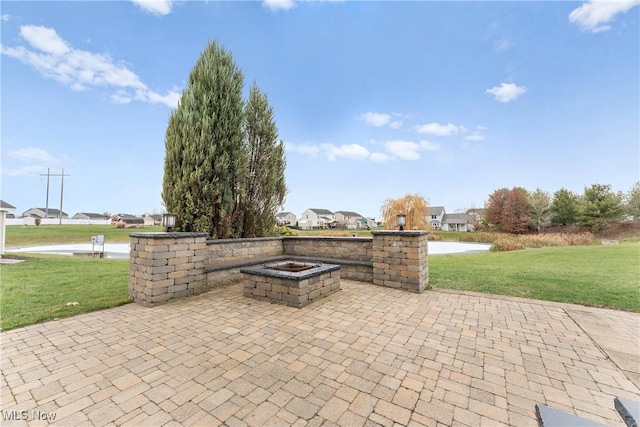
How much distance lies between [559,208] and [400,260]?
37.7 meters

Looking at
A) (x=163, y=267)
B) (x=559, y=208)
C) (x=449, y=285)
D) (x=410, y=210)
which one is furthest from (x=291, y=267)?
(x=559, y=208)

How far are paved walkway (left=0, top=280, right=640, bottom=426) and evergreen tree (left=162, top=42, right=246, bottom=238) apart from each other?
8.50 feet

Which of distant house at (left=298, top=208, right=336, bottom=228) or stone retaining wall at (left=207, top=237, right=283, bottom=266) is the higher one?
distant house at (left=298, top=208, right=336, bottom=228)

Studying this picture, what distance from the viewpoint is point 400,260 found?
5.27m

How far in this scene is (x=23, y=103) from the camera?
8.90 metres

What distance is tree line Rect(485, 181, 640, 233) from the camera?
81.3 feet

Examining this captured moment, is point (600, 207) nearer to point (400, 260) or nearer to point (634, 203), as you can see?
point (634, 203)

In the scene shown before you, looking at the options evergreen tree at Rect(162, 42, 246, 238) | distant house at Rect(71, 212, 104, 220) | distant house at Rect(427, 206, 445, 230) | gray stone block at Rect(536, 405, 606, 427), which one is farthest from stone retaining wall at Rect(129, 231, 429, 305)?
distant house at Rect(71, 212, 104, 220)

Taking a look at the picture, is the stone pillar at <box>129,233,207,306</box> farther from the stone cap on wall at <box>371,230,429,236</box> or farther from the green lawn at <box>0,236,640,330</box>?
the stone cap on wall at <box>371,230,429,236</box>

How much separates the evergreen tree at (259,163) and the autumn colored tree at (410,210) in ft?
58.6

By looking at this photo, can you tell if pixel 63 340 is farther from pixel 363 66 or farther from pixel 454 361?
pixel 363 66

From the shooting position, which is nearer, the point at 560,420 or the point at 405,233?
the point at 560,420

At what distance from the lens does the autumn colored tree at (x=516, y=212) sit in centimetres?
3100

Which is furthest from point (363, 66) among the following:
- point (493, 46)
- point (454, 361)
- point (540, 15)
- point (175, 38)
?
point (454, 361)
